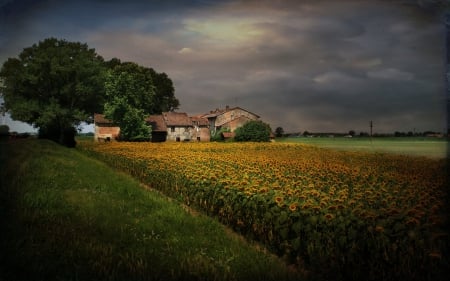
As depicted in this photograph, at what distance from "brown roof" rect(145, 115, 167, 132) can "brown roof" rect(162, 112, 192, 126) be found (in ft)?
0.28

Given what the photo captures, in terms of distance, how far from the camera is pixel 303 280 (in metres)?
4.88

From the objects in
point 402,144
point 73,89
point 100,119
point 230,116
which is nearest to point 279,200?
point 230,116

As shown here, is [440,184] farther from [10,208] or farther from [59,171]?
[59,171]

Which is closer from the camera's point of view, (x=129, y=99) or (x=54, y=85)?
(x=54, y=85)

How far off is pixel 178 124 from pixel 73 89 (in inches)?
52.5

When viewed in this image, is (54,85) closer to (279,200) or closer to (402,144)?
(279,200)

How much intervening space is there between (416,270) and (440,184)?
3.58 feet

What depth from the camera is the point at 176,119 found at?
17.2 ft

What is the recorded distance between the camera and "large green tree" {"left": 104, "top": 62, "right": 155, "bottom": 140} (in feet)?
18.1

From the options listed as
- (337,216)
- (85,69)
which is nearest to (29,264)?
(85,69)

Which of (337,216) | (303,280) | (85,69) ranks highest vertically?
(85,69)

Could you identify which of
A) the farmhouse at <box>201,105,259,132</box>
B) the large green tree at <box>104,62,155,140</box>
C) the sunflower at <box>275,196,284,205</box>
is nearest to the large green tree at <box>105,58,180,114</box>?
the large green tree at <box>104,62,155,140</box>

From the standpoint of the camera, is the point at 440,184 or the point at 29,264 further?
the point at 440,184

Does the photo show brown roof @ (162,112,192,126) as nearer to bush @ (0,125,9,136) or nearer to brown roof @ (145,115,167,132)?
brown roof @ (145,115,167,132)
